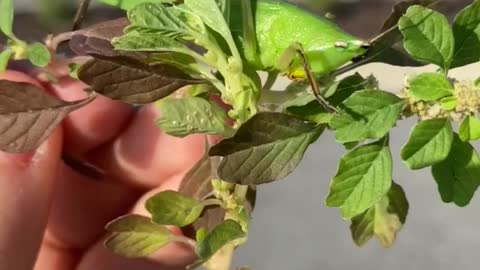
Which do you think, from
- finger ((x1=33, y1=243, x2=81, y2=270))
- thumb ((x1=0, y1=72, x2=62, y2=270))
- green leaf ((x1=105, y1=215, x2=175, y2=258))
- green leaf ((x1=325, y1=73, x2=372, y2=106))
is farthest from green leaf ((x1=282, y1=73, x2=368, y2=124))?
finger ((x1=33, y1=243, x2=81, y2=270))

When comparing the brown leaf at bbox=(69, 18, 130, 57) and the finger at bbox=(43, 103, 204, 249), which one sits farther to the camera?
the finger at bbox=(43, 103, 204, 249)

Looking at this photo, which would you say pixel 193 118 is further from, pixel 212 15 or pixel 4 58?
pixel 4 58

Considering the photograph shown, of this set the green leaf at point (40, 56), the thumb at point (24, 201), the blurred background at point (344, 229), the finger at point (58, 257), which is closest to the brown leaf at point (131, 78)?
the green leaf at point (40, 56)

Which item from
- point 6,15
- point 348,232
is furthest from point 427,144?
point 348,232

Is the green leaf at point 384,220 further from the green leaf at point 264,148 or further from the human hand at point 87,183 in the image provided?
the human hand at point 87,183

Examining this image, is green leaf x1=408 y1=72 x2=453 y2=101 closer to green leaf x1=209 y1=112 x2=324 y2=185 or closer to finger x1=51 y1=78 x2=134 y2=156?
green leaf x1=209 y1=112 x2=324 y2=185

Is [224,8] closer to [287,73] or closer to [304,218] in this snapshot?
[287,73]

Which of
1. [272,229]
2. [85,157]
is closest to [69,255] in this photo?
[85,157]
